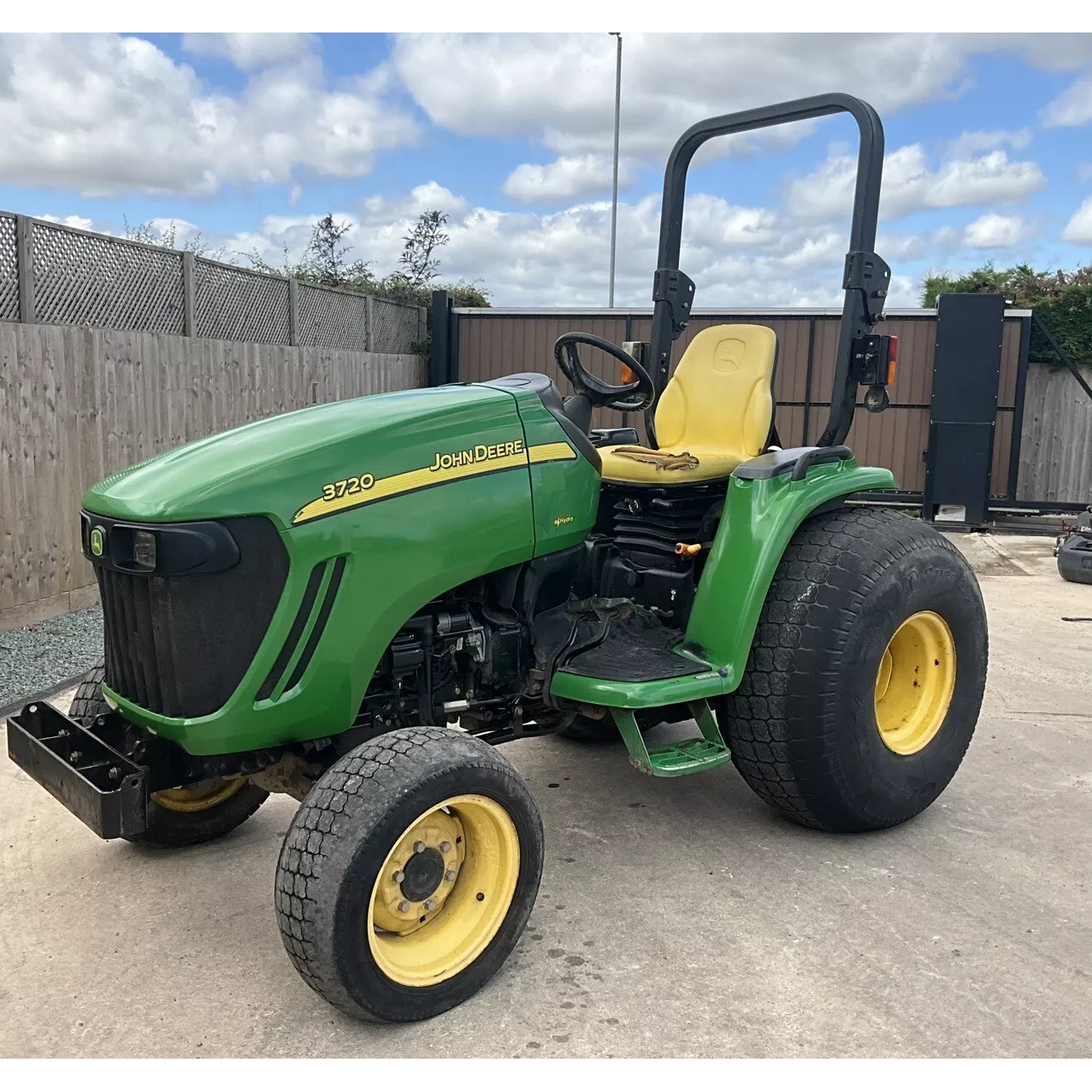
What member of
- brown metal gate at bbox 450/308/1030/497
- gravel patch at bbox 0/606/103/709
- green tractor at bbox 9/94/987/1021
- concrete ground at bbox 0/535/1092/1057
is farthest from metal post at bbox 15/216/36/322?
brown metal gate at bbox 450/308/1030/497

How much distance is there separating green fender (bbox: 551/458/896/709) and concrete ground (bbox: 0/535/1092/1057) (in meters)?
0.66

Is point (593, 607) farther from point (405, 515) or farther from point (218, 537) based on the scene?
point (218, 537)

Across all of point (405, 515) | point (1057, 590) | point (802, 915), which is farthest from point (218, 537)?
point (1057, 590)

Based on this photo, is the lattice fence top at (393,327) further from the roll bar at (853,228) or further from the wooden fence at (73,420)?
the roll bar at (853,228)

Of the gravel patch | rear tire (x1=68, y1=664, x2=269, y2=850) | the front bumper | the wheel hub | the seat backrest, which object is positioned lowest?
Answer: the gravel patch

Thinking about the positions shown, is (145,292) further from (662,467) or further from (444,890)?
(444,890)

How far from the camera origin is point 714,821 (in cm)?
386

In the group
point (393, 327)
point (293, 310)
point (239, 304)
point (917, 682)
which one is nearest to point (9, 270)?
point (239, 304)

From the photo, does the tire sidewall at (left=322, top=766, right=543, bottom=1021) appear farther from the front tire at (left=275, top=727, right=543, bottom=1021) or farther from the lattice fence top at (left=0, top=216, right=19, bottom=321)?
the lattice fence top at (left=0, top=216, right=19, bottom=321)

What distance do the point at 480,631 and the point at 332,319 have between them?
8914 millimetres

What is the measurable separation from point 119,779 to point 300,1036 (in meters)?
0.85

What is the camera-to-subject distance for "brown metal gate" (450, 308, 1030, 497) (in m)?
12.4

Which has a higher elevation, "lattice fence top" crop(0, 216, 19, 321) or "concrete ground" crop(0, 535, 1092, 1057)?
"lattice fence top" crop(0, 216, 19, 321)

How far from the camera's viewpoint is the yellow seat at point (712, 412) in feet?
12.2
